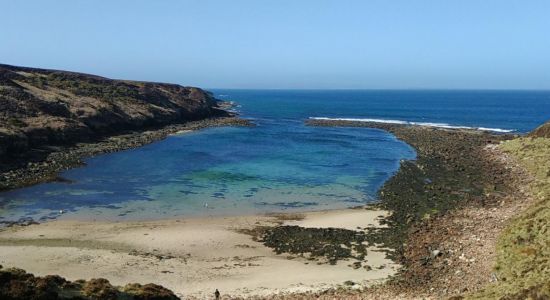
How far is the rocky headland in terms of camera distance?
44844mm

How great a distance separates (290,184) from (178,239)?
16873 mm

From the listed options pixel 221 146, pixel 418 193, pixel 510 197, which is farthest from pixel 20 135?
pixel 510 197

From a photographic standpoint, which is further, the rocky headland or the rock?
the rocky headland

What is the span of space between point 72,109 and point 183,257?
163 ft

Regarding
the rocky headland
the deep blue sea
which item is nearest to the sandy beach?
the deep blue sea

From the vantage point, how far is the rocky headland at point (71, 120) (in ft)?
147

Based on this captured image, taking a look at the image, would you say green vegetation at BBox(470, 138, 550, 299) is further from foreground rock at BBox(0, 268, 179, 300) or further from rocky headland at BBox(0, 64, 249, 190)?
rocky headland at BBox(0, 64, 249, 190)

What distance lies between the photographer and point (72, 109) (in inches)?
2576

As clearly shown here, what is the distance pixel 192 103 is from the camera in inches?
4149

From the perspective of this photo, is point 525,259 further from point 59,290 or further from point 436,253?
point 59,290

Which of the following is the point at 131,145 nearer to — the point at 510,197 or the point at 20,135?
the point at 20,135

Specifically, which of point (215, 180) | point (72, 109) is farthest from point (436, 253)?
point (72, 109)

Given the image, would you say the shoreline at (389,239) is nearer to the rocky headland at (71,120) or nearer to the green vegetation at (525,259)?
the green vegetation at (525,259)

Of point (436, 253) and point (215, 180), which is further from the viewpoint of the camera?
point (215, 180)
